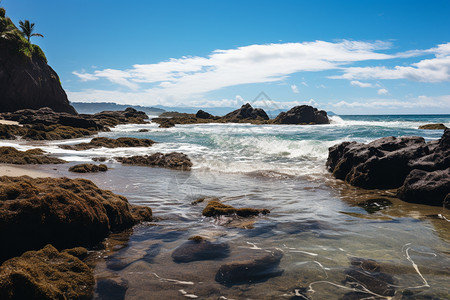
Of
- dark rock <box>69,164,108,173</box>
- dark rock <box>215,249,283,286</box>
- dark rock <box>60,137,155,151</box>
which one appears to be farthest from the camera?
A: dark rock <box>60,137,155,151</box>

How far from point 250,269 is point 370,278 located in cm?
155

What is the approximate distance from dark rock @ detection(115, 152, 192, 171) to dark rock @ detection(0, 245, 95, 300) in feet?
34.6

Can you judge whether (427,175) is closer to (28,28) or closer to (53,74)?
(53,74)

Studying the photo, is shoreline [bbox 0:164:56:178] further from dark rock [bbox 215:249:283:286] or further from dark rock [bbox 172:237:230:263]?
dark rock [bbox 215:249:283:286]

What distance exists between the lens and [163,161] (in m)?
15.0

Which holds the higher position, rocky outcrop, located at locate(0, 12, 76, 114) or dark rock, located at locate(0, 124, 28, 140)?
rocky outcrop, located at locate(0, 12, 76, 114)

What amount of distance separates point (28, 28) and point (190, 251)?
64.8 metres

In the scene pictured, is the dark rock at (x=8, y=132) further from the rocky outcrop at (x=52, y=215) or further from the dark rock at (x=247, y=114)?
the dark rock at (x=247, y=114)

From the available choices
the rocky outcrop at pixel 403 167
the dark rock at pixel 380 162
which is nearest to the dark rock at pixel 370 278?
the rocky outcrop at pixel 403 167

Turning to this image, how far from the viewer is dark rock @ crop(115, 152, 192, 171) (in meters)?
14.5

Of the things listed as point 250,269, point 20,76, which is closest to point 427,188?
point 250,269

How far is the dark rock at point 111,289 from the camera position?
129 inches

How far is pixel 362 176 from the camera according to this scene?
34.1 feet

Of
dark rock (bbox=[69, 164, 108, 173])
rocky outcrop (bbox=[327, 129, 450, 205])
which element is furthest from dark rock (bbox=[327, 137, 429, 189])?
dark rock (bbox=[69, 164, 108, 173])
